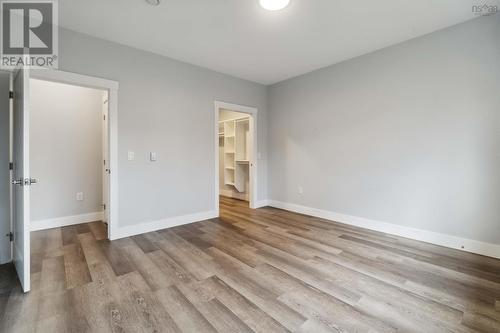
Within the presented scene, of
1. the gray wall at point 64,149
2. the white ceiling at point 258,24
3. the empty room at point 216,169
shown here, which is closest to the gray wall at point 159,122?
the empty room at point 216,169

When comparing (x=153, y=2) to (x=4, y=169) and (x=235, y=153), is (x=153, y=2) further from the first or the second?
(x=235, y=153)

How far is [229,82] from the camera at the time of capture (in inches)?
165

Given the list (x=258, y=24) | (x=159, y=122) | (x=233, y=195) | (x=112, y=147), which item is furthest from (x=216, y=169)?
(x=258, y=24)

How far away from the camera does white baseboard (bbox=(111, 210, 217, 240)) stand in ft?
10.00

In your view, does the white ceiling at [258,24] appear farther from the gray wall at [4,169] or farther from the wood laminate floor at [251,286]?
the wood laminate floor at [251,286]

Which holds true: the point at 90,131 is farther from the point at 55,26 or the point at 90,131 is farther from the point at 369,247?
the point at 369,247

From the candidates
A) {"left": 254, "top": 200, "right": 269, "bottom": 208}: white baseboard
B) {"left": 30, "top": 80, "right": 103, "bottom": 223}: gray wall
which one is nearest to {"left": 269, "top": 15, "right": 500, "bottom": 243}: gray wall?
{"left": 254, "top": 200, "right": 269, "bottom": 208}: white baseboard

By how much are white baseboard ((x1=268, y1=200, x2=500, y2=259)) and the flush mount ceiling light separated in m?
3.08

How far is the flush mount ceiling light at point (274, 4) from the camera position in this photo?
2178 mm

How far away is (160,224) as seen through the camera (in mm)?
3402

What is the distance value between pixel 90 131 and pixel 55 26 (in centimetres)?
167

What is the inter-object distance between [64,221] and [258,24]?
13.5 ft

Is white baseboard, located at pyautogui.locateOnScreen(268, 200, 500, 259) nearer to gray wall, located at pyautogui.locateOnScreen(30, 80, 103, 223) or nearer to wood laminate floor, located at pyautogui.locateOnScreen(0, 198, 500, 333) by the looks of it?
wood laminate floor, located at pyautogui.locateOnScreen(0, 198, 500, 333)

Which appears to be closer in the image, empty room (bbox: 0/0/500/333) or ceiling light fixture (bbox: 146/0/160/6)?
empty room (bbox: 0/0/500/333)
